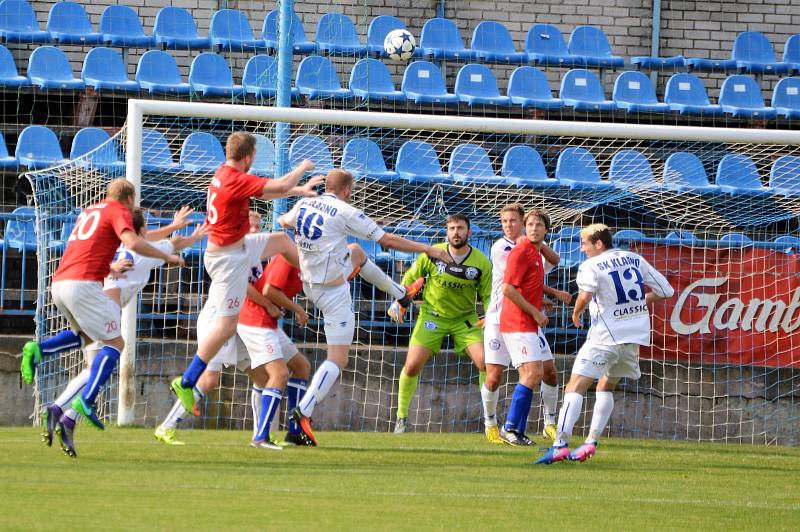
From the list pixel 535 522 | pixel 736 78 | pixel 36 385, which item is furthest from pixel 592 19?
pixel 535 522

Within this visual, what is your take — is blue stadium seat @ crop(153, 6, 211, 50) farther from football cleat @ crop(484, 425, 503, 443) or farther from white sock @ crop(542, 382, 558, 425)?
football cleat @ crop(484, 425, 503, 443)

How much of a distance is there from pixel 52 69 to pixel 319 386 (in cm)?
875

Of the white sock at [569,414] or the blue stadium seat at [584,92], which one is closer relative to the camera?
the white sock at [569,414]

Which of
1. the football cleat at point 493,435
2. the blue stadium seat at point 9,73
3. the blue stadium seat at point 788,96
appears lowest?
the football cleat at point 493,435

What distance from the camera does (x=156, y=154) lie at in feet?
44.0

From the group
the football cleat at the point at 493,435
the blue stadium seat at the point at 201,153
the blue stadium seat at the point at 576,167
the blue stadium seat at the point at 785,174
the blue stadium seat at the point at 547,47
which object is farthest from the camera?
the blue stadium seat at the point at 547,47

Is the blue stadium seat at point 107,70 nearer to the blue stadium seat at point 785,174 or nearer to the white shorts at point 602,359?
the blue stadium seat at point 785,174

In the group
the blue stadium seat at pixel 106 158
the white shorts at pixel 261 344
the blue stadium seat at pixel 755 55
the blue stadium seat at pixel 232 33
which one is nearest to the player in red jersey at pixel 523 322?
the white shorts at pixel 261 344

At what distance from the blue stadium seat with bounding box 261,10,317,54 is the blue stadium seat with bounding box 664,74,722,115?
5178 millimetres

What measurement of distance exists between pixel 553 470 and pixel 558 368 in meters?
4.82

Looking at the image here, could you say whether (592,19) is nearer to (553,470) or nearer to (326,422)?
(326,422)

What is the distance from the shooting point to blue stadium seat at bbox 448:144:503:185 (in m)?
14.7

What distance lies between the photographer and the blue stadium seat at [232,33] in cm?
1738

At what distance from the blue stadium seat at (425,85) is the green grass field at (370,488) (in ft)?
25.6
